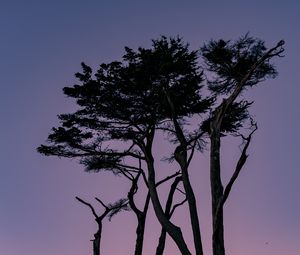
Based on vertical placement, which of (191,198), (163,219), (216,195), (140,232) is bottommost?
(216,195)

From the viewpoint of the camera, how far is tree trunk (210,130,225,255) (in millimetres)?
14031

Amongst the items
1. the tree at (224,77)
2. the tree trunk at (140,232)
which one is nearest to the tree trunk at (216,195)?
the tree at (224,77)

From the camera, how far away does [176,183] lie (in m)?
19.5

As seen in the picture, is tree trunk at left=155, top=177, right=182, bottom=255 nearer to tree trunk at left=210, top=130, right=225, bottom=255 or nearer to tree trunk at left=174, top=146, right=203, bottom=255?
tree trunk at left=174, top=146, right=203, bottom=255

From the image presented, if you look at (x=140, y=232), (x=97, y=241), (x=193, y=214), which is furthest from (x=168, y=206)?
(x=97, y=241)

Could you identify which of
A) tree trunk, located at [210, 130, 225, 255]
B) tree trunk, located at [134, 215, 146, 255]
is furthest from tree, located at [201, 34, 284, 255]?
tree trunk, located at [134, 215, 146, 255]

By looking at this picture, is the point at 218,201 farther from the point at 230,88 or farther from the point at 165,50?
the point at 165,50

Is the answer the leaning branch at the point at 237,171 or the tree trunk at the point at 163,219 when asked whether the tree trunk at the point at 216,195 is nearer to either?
the leaning branch at the point at 237,171

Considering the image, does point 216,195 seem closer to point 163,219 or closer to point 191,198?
point 191,198

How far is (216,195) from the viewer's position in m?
14.2

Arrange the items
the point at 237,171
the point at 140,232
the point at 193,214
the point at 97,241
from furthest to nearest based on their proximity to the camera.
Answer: the point at 97,241
the point at 140,232
the point at 193,214
the point at 237,171

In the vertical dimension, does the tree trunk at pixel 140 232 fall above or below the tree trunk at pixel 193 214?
above

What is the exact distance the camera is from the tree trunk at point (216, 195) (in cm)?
1403

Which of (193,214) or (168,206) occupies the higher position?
(168,206)
